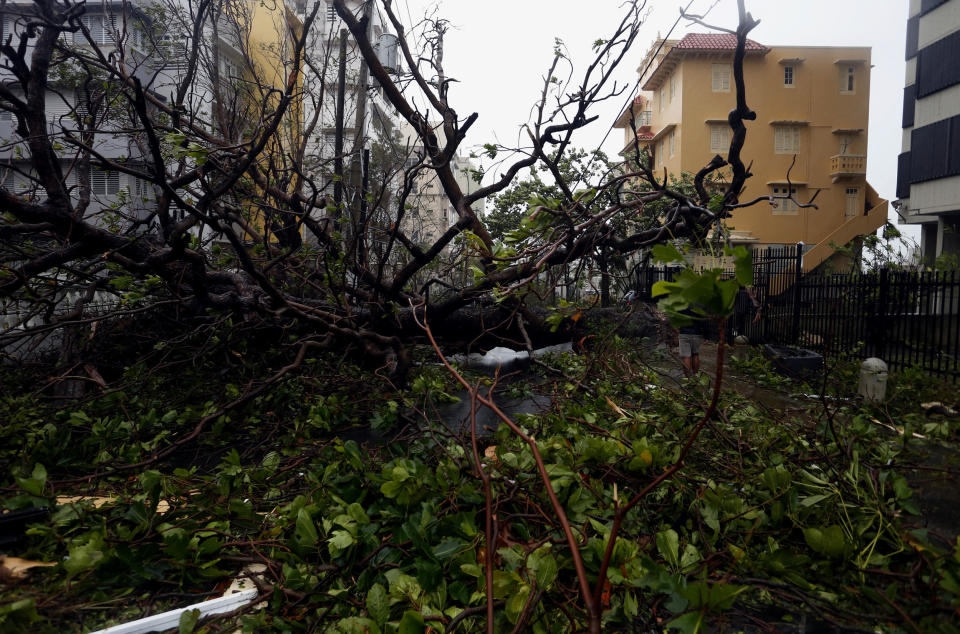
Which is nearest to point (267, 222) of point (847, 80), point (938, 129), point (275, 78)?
point (275, 78)

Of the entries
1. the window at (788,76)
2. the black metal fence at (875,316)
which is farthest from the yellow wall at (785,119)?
the black metal fence at (875,316)

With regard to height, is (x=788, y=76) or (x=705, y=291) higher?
(x=788, y=76)

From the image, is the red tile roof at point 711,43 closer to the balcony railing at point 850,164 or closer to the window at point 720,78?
the window at point 720,78

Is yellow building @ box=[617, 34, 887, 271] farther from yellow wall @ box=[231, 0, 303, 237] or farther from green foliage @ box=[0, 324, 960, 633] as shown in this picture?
green foliage @ box=[0, 324, 960, 633]

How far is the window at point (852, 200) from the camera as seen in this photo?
22.7 m

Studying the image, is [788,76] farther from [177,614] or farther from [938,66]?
[177,614]

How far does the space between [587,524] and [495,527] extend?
42cm

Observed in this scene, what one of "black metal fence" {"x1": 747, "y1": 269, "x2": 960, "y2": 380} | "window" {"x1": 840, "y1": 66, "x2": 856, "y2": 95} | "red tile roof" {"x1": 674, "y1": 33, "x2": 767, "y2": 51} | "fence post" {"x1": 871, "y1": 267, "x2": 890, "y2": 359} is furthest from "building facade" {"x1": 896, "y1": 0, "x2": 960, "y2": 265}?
"fence post" {"x1": 871, "y1": 267, "x2": 890, "y2": 359}

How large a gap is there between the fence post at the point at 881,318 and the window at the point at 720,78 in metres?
17.9

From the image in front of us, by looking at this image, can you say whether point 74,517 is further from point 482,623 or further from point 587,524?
point 587,524

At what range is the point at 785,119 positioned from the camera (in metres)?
22.1

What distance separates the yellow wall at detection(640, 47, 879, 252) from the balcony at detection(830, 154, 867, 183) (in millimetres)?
261

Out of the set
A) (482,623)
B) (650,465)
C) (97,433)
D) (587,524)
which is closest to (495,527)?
(482,623)

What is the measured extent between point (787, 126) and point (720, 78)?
3.48 metres
